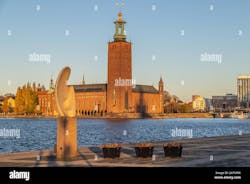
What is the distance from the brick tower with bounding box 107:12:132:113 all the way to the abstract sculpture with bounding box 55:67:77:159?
473 feet

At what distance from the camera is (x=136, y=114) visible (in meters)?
184

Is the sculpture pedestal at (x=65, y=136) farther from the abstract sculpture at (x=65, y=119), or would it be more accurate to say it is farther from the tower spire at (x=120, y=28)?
the tower spire at (x=120, y=28)

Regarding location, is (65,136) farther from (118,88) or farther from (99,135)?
(118,88)

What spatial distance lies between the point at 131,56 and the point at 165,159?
150543mm

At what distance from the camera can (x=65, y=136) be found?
1911cm

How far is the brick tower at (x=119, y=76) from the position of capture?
16500 cm

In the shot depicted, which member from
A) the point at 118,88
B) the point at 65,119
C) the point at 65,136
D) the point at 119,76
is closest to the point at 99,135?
the point at 65,136

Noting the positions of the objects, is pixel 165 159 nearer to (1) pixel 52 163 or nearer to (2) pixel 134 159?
(2) pixel 134 159

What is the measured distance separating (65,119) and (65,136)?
0.68 meters

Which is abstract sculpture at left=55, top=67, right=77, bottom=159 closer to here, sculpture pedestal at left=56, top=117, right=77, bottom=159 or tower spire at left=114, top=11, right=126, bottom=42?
sculpture pedestal at left=56, top=117, right=77, bottom=159

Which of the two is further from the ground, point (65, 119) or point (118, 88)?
point (118, 88)
